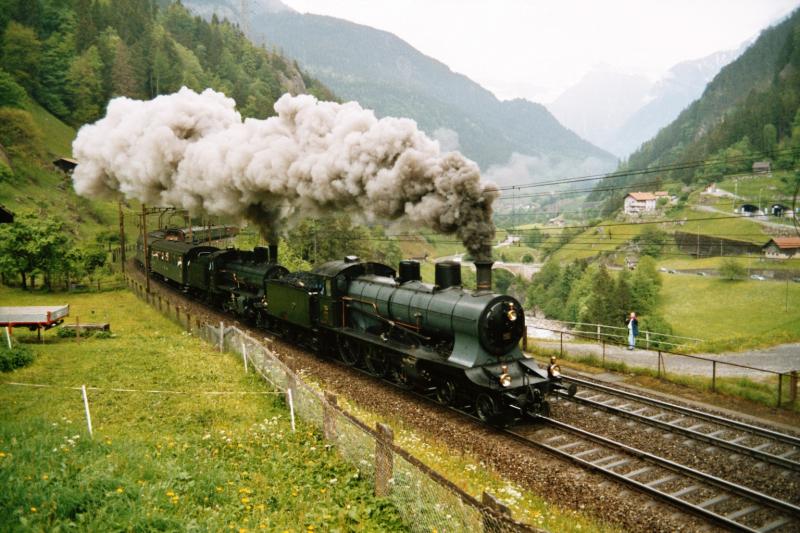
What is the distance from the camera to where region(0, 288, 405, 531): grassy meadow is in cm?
599

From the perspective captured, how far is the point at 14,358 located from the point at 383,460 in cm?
1268

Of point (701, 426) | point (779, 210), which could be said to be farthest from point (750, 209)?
point (701, 426)

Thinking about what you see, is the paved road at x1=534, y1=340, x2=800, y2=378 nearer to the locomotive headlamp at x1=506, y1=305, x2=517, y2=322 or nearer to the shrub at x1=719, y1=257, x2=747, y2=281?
the locomotive headlamp at x1=506, y1=305, x2=517, y2=322

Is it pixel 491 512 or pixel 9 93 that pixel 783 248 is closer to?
pixel 491 512

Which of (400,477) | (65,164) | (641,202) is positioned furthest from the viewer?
(641,202)

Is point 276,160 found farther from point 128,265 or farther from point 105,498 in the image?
point 128,265

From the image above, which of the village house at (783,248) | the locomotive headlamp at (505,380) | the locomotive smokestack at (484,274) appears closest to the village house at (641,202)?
the village house at (783,248)

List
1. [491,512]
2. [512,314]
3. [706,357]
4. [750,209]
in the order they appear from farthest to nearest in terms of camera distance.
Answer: [750,209]
[706,357]
[512,314]
[491,512]

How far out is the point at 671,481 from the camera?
9250mm

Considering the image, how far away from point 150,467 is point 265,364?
5835 mm

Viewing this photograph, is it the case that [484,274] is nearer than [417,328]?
Yes

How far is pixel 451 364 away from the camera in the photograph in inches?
475

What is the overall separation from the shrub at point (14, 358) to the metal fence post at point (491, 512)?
1437cm

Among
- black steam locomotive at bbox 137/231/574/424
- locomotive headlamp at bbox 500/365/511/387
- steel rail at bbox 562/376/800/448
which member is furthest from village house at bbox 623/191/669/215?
locomotive headlamp at bbox 500/365/511/387
